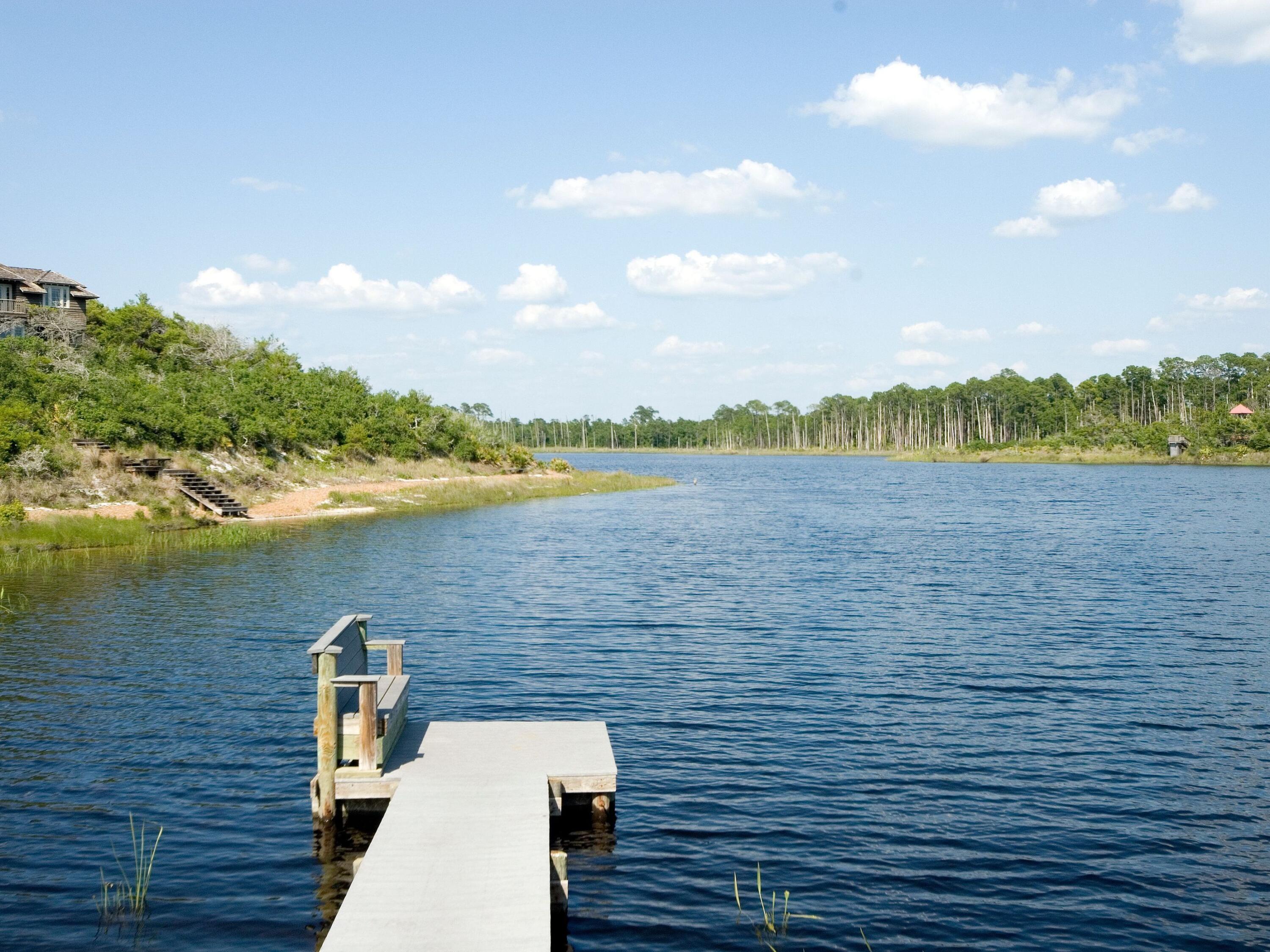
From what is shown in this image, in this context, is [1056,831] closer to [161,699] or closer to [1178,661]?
[1178,661]


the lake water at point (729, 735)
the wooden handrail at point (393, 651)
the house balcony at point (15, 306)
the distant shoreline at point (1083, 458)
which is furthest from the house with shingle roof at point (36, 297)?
the distant shoreline at point (1083, 458)

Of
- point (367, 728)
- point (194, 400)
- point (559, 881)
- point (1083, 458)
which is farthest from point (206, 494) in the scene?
point (1083, 458)

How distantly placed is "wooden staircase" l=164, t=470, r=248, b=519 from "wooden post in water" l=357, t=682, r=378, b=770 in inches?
1582

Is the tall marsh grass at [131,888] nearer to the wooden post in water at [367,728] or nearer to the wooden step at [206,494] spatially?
the wooden post in water at [367,728]

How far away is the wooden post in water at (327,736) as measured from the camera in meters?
12.4

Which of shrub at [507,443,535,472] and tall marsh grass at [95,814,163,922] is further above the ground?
shrub at [507,443,535,472]

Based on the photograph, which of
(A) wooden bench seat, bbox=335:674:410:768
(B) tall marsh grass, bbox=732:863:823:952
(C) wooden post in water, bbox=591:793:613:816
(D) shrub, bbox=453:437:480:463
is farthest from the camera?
(D) shrub, bbox=453:437:480:463

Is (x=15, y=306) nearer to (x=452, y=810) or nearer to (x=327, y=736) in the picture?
(x=327, y=736)

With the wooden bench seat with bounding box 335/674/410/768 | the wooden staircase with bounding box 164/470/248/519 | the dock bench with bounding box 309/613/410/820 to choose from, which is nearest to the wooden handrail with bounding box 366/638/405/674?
the wooden bench seat with bounding box 335/674/410/768

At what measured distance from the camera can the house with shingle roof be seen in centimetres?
6819

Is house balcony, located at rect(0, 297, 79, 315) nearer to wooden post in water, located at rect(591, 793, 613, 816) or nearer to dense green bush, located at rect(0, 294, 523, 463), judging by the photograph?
dense green bush, located at rect(0, 294, 523, 463)

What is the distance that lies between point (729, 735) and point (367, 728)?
6.57 meters

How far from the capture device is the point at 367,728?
489 inches

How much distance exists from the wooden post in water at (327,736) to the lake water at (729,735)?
0.45 metres
